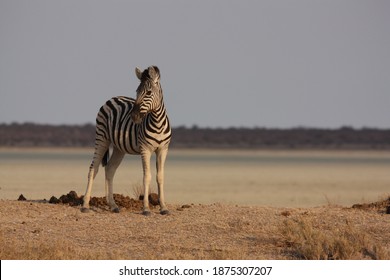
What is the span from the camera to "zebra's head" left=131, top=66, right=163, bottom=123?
18094 mm

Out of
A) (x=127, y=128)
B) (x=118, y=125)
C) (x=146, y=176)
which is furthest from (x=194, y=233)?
(x=118, y=125)

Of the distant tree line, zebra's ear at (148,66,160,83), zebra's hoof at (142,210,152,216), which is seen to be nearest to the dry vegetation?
zebra's hoof at (142,210,152,216)

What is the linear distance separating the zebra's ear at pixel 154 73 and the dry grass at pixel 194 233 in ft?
7.63

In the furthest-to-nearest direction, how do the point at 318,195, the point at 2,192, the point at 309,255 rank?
the point at 318,195 < the point at 2,192 < the point at 309,255

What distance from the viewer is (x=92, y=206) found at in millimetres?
19594

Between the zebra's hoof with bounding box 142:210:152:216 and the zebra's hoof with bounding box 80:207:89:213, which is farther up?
the zebra's hoof with bounding box 142:210:152:216

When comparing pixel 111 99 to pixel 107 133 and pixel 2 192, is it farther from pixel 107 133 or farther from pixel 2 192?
pixel 2 192

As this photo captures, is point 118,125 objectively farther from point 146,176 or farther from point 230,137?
point 230,137

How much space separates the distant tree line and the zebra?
67.9 meters

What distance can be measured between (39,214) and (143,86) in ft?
9.24

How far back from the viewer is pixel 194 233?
647 inches

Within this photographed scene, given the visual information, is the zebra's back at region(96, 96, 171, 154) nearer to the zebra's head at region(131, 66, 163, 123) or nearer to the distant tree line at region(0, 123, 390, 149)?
the zebra's head at region(131, 66, 163, 123)

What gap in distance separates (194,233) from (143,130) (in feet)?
8.35

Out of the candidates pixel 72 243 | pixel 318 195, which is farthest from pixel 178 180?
pixel 72 243
